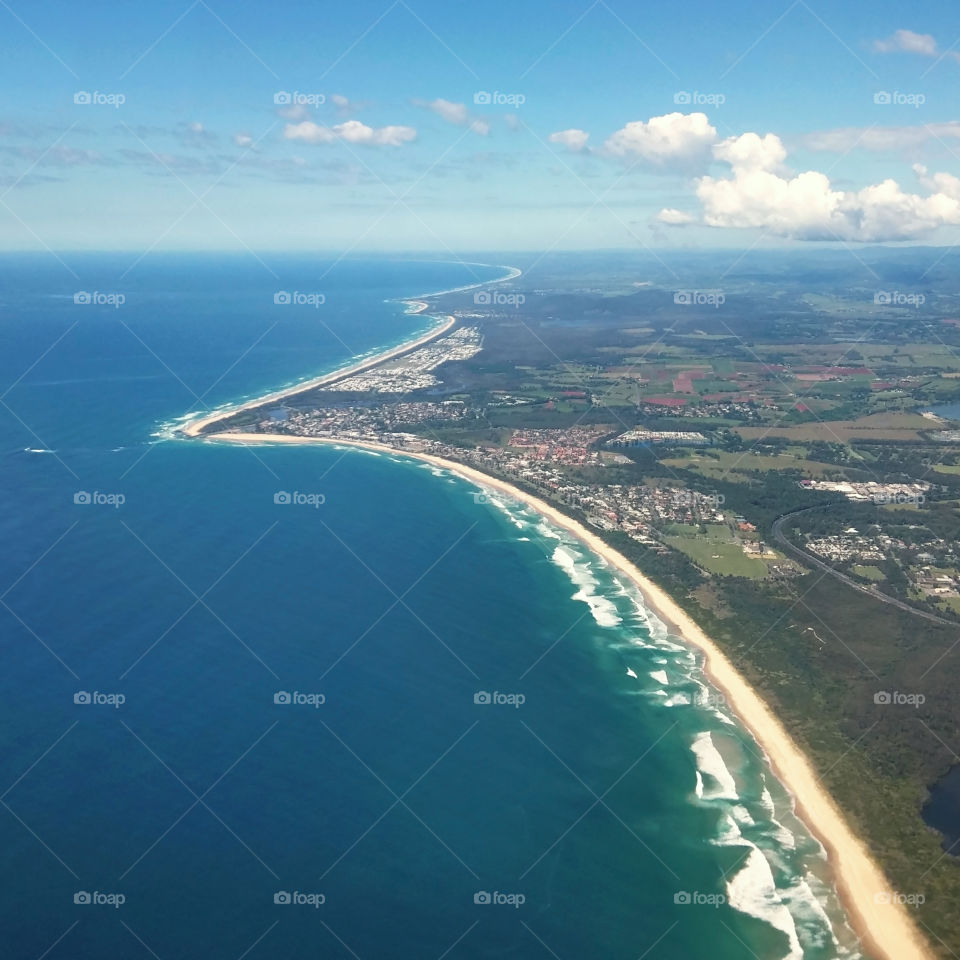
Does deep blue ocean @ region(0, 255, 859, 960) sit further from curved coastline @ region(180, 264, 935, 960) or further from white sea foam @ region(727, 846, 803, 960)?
curved coastline @ region(180, 264, 935, 960)

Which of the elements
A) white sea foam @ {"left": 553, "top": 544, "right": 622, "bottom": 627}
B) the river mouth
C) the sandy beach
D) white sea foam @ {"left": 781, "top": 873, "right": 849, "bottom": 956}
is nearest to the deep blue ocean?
white sea foam @ {"left": 781, "top": 873, "right": 849, "bottom": 956}

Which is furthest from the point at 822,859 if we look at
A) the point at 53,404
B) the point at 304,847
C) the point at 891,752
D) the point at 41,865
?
the point at 53,404

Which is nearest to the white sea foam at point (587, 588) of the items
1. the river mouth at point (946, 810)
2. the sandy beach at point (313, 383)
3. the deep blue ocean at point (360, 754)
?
the deep blue ocean at point (360, 754)

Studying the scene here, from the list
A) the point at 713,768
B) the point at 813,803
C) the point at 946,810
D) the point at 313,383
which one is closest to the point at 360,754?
the point at 713,768

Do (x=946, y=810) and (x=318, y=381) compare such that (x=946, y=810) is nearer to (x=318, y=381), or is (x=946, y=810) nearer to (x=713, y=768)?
(x=713, y=768)

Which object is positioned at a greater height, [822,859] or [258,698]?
[258,698]

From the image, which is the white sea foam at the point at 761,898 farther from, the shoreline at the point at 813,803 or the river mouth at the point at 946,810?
the river mouth at the point at 946,810

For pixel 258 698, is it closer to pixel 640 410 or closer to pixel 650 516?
pixel 650 516
